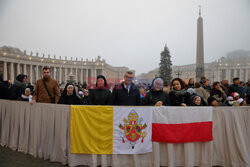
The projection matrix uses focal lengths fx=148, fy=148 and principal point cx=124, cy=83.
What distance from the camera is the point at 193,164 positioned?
3504 mm

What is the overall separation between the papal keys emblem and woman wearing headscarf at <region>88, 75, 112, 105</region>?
93 centimetres

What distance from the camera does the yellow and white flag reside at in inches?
139

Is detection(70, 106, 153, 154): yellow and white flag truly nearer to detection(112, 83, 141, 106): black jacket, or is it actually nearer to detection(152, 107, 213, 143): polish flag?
detection(152, 107, 213, 143): polish flag

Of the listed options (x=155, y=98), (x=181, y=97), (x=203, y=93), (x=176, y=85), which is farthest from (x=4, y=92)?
(x=203, y=93)

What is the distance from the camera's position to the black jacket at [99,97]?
13.9 feet

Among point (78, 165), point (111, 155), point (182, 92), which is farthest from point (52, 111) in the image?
point (182, 92)

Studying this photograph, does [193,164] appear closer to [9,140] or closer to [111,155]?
[111,155]

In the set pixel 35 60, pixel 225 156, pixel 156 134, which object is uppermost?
pixel 35 60

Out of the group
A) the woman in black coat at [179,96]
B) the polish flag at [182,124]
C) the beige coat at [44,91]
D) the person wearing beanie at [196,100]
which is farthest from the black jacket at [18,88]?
the person wearing beanie at [196,100]

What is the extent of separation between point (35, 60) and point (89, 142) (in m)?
63.2

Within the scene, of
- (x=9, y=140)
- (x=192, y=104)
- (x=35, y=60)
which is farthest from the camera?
(x=35, y=60)

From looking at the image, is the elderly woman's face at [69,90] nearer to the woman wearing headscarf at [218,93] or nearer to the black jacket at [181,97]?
the black jacket at [181,97]

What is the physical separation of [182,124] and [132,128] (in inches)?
47.4

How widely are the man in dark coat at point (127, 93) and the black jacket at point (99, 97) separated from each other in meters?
0.17
